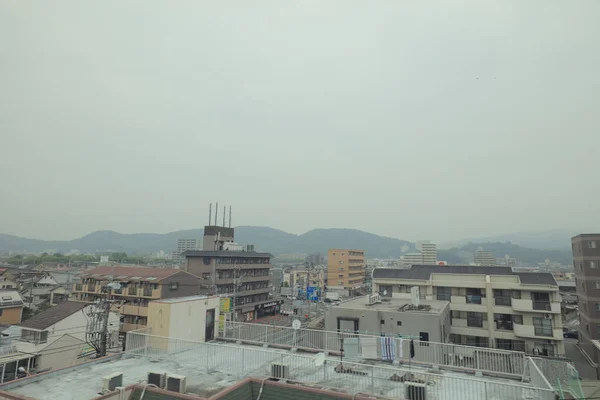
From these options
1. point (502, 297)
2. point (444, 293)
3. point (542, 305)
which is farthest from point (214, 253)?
point (542, 305)

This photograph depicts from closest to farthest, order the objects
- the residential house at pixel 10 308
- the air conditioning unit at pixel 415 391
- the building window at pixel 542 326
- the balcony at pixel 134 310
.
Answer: the air conditioning unit at pixel 415 391
the building window at pixel 542 326
the residential house at pixel 10 308
the balcony at pixel 134 310

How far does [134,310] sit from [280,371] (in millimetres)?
43124

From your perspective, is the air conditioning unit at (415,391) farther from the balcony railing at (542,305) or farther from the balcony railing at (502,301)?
the balcony railing at (502,301)

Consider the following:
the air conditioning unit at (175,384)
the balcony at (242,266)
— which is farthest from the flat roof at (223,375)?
the balcony at (242,266)

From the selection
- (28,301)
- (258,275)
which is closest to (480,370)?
(258,275)

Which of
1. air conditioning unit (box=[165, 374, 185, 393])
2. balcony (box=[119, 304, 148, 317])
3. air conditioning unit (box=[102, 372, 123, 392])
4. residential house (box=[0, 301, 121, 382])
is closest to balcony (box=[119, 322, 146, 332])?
balcony (box=[119, 304, 148, 317])

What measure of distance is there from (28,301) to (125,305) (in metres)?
27.2

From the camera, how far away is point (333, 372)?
13.2 meters

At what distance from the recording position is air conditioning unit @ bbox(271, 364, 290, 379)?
11844mm

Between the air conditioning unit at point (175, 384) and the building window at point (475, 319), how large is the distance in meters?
38.3

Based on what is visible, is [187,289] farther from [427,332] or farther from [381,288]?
[427,332]

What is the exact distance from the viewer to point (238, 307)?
213ft

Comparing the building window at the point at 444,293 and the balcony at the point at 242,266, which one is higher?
the balcony at the point at 242,266

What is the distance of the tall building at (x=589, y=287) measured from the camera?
42500mm
